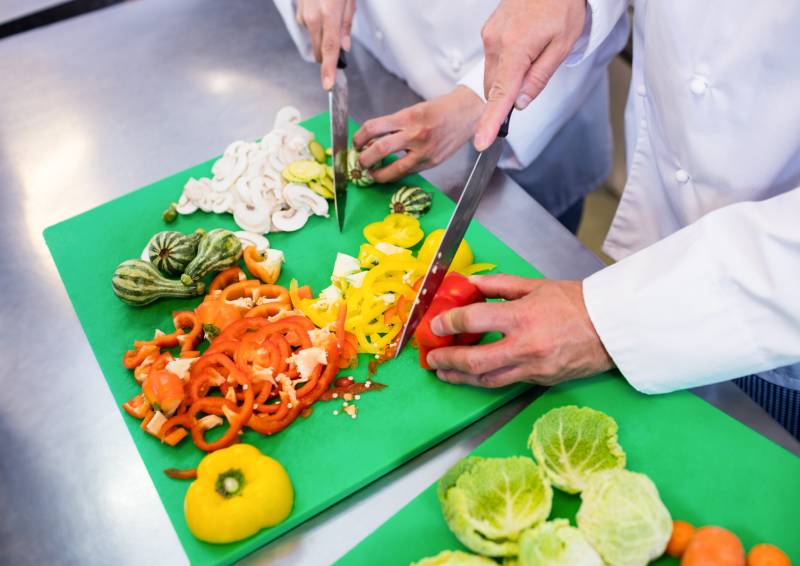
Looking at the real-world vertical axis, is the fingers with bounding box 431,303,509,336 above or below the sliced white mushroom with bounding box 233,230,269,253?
below

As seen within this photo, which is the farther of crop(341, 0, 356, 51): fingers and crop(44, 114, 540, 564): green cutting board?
crop(341, 0, 356, 51): fingers

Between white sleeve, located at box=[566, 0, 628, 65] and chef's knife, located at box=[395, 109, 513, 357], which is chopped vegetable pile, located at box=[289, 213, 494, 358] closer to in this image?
chef's knife, located at box=[395, 109, 513, 357]

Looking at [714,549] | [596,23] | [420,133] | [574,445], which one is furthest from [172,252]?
[714,549]

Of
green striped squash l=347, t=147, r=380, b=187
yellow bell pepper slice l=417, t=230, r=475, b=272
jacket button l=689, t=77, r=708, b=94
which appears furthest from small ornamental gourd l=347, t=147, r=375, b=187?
jacket button l=689, t=77, r=708, b=94

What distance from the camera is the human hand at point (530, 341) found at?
59.7 inches

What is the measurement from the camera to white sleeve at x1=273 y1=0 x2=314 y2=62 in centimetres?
238

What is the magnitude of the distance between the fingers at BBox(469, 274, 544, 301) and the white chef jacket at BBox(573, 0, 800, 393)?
13 centimetres

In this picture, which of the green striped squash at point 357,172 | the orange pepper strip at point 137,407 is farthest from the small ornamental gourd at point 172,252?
the green striped squash at point 357,172

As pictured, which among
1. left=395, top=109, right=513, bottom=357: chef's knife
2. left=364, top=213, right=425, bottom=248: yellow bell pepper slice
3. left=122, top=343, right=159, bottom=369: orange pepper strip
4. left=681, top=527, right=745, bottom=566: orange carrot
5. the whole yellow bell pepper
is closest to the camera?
left=681, top=527, right=745, bottom=566: orange carrot

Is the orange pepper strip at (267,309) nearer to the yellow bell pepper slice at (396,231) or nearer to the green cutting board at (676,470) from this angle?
the yellow bell pepper slice at (396,231)

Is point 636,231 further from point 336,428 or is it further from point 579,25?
point 336,428

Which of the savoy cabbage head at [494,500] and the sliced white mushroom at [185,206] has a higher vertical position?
the sliced white mushroom at [185,206]

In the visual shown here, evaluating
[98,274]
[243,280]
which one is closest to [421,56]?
[243,280]

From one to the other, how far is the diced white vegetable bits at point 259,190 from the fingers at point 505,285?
562 mm
